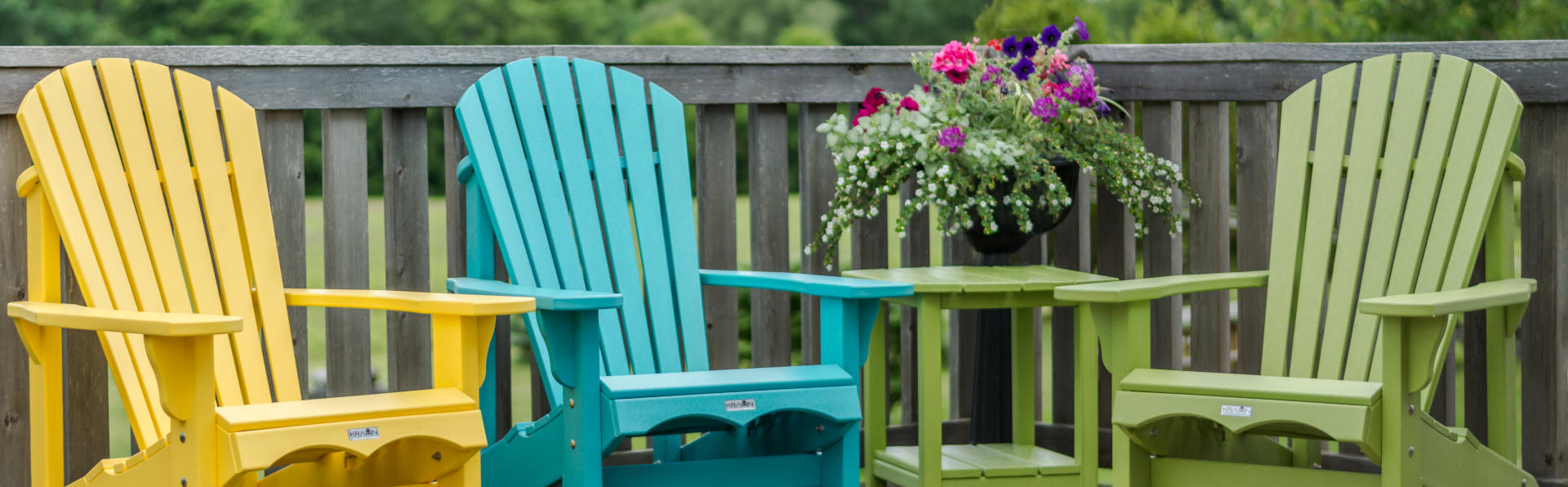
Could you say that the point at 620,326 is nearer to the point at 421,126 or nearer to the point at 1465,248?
the point at 421,126

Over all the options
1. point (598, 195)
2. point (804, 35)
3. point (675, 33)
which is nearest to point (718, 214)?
point (598, 195)

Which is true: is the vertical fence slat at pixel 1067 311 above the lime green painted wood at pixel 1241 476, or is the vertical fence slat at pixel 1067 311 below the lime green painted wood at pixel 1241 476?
above

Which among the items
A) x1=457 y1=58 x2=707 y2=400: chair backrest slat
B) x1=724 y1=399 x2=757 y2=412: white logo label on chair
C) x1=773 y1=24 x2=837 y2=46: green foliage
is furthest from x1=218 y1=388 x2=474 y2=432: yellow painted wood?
x1=773 y1=24 x2=837 y2=46: green foliage

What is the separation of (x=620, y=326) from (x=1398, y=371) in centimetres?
136

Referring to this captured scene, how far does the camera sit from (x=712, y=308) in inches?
116

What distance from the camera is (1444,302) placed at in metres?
1.95

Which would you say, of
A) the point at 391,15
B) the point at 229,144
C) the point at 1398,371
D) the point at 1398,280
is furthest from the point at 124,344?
the point at 391,15

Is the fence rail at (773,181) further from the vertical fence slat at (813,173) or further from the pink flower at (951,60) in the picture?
the pink flower at (951,60)

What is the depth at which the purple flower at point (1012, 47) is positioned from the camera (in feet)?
8.89

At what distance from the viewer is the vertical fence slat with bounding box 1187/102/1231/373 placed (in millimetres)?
2922

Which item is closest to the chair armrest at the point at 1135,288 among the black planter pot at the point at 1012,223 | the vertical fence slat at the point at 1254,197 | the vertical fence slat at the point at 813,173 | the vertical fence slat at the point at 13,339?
the black planter pot at the point at 1012,223

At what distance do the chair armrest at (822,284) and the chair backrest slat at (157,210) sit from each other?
2.70 ft

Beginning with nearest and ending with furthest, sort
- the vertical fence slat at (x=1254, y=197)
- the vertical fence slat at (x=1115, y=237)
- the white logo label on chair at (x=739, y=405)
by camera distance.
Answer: the white logo label on chair at (x=739, y=405) < the vertical fence slat at (x=1254, y=197) < the vertical fence slat at (x=1115, y=237)

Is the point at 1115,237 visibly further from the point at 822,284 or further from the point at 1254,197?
the point at 822,284
